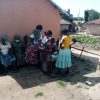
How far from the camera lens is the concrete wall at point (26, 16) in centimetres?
993

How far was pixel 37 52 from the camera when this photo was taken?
981 centimetres

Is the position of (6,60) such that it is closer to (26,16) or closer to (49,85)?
(49,85)

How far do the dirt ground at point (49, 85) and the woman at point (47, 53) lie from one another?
1.07ft

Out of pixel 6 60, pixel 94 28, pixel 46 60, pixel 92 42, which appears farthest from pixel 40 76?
pixel 94 28

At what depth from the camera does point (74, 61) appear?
11695 mm

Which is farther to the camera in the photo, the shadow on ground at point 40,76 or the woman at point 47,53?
the woman at point 47,53

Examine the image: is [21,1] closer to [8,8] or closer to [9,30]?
[8,8]

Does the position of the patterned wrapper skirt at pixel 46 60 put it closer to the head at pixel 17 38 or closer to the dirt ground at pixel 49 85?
the dirt ground at pixel 49 85

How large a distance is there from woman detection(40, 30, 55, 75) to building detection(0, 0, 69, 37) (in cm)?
185

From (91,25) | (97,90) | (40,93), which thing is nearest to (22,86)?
(40,93)

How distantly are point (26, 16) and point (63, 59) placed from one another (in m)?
2.99

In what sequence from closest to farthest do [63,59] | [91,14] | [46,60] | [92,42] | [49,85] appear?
[49,85] → [63,59] → [46,60] → [92,42] → [91,14]

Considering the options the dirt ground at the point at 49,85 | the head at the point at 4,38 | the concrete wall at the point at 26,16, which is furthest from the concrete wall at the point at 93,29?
the head at the point at 4,38

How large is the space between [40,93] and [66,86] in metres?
1.16
